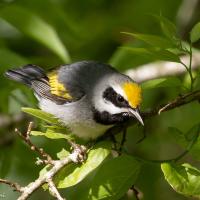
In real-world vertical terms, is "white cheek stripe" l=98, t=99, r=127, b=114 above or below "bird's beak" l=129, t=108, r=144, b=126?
below

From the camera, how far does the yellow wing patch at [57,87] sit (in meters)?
4.96

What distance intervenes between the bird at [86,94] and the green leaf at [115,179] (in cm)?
85

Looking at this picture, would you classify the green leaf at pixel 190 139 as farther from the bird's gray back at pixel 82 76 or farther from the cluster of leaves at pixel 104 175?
the bird's gray back at pixel 82 76

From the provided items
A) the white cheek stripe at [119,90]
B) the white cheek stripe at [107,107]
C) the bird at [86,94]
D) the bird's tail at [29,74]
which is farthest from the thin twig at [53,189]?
the bird's tail at [29,74]

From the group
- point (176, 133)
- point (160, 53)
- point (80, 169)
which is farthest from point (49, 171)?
point (160, 53)

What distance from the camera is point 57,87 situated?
16.6 feet

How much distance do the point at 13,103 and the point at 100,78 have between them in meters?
1.39

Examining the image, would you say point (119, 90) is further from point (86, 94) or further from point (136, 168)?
point (136, 168)

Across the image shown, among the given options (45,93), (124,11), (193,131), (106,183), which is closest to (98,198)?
(106,183)

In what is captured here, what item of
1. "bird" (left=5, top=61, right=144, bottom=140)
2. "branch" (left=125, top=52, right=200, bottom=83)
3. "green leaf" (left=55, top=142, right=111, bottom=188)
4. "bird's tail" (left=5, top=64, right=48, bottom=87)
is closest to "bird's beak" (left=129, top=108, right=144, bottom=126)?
"bird" (left=5, top=61, right=144, bottom=140)

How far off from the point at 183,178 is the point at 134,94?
4.15 feet

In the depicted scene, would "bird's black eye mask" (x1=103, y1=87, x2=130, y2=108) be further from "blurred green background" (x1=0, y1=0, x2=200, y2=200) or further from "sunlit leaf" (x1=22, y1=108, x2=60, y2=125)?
"sunlit leaf" (x1=22, y1=108, x2=60, y2=125)

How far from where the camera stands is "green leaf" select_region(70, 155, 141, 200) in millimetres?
3039

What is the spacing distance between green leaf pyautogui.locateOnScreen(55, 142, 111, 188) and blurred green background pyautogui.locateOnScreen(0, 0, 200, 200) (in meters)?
0.88
